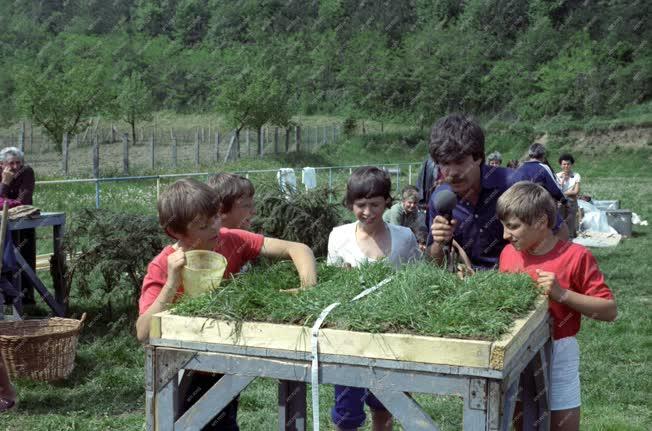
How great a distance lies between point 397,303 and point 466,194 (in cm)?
122

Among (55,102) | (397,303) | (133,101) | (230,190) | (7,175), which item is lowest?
(133,101)

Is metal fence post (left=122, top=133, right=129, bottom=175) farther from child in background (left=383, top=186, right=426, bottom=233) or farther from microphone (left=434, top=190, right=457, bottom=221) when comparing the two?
microphone (left=434, top=190, right=457, bottom=221)

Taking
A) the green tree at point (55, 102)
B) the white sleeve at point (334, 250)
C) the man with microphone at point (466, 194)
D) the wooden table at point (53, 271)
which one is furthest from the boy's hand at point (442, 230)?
the green tree at point (55, 102)

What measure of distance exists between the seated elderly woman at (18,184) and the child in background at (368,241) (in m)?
4.96

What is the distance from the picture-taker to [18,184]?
803 centimetres

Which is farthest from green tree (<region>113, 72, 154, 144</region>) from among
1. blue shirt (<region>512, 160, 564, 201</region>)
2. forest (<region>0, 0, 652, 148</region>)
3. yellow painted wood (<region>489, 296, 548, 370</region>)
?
yellow painted wood (<region>489, 296, 548, 370</region>)

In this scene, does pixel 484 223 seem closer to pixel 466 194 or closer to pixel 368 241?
pixel 466 194

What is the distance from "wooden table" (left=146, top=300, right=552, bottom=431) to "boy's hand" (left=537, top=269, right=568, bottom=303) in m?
0.21

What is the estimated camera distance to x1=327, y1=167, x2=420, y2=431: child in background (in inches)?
135

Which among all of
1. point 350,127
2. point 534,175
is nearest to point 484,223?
point 534,175

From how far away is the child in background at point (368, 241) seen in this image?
3.43 m

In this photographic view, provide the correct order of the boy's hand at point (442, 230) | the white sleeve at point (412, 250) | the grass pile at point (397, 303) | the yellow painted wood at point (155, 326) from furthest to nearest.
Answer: the white sleeve at point (412, 250) → the boy's hand at point (442, 230) → the yellow painted wood at point (155, 326) → the grass pile at point (397, 303)

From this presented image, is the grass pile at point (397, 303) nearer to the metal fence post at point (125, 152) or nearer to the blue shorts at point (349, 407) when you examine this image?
the blue shorts at point (349, 407)

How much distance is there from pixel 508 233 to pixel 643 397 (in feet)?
9.17
